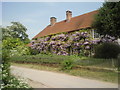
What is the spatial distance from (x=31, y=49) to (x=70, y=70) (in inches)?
631

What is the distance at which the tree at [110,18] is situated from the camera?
10469mm

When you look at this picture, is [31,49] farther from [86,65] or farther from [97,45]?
[86,65]

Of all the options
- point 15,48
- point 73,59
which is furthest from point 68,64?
point 15,48

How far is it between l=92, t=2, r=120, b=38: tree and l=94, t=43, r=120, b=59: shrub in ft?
9.95

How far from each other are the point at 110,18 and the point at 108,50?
14.7 ft

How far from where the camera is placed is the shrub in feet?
45.0

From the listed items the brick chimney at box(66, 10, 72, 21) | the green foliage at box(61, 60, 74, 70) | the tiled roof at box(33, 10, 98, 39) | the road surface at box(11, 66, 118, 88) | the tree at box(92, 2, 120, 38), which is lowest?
the road surface at box(11, 66, 118, 88)

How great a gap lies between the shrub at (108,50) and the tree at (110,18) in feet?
9.95

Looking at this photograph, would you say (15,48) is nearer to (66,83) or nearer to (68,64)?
(68,64)

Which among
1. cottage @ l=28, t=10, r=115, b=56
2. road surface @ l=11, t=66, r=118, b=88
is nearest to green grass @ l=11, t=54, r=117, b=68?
road surface @ l=11, t=66, r=118, b=88

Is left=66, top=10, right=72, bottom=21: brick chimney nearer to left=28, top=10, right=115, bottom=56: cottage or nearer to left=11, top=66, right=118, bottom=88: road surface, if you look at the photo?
left=28, top=10, right=115, bottom=56: cottage

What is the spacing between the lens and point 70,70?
1089cm

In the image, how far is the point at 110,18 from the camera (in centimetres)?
1073

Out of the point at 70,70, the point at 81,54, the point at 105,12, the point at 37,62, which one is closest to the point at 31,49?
the point at 37,62
